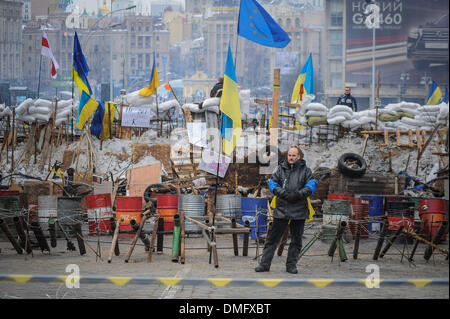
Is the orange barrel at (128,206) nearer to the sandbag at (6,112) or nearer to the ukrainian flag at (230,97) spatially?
the ukrainian flag at (230,97)

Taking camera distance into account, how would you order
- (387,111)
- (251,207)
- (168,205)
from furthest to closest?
(387,111) → (168,205) → (251,207)

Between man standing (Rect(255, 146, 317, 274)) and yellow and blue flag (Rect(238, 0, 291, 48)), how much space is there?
13.4 feet

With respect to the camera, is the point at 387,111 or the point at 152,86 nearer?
the point at 387,111

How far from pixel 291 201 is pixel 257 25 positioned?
481 cm

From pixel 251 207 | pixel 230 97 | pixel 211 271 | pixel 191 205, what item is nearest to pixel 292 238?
pixel 211 271

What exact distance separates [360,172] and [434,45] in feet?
238

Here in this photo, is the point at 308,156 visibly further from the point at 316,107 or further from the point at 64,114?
the point at 64,114

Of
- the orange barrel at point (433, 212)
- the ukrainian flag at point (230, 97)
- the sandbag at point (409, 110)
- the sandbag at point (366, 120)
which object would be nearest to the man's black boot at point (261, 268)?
the ukrainian flag at point (230, 97)

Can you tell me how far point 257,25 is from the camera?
40.9 feet

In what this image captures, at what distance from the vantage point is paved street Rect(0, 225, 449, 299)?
23.4 feet

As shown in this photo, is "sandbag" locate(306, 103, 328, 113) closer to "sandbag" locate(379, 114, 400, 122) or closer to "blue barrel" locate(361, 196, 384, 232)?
"sandbag" locate(379, 114, 400, 122)

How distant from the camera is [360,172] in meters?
15.7
